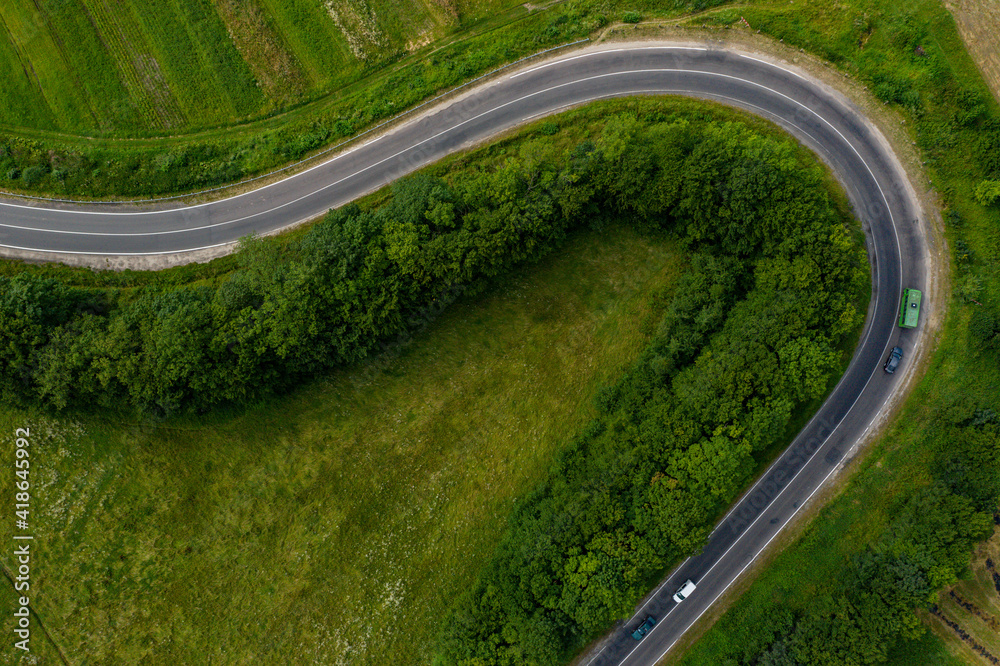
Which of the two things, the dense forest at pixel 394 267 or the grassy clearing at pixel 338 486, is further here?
the grassy clearing at pixel 338 486

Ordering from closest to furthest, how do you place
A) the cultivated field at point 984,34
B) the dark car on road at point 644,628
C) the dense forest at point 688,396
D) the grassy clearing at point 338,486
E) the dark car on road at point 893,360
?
1. the dense forest at point 688,396
2. the dark car on road at point 644,628
3. the grassy clearing at point 338,486
4. the dark car on road at point 893,360
5. the cultivated field at point 984,34

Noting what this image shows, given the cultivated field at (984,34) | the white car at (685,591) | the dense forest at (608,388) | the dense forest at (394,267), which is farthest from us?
the cultivated field at (984,34)

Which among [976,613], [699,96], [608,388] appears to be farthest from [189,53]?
[976,613]

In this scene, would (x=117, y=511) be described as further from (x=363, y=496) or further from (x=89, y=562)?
(x=363, y=496)

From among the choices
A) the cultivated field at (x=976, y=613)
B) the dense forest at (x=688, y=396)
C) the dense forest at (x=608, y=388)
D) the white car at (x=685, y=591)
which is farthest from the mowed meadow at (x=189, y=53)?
the cultivated field at (x=976, y=613)

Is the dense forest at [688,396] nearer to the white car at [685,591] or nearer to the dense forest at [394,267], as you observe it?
the dense forest at [394,267]

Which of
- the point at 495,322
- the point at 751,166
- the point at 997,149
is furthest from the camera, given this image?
the point at 495,322

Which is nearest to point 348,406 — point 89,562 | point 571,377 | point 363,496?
point 363,496
